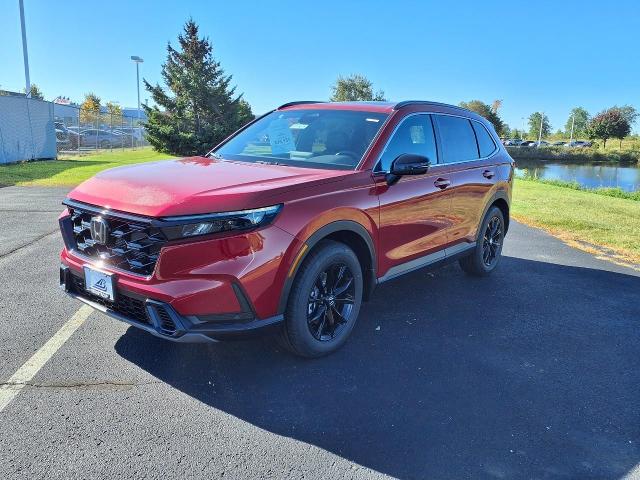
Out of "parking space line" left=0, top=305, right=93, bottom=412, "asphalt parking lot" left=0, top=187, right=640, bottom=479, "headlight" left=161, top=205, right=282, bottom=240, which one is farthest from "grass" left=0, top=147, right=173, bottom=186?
"headlight" left=161, top=205, right=282, bottom=240

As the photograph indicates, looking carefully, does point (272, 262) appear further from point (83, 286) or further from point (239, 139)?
point (239, 139)

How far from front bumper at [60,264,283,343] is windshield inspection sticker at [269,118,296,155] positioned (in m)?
1.73

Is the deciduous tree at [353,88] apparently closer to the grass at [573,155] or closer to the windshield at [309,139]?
the grass at [573,155]

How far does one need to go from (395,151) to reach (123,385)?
2727 mm

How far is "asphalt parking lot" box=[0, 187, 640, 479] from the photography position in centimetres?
265

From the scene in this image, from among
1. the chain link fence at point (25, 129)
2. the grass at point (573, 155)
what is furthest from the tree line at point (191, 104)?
the grass at point (573, 155)

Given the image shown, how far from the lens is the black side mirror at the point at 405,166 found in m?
4.04

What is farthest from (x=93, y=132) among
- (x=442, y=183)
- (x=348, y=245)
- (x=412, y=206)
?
(x=348, y=245)

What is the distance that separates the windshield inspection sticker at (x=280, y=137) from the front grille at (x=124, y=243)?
1.64m

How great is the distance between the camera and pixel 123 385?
3.30m

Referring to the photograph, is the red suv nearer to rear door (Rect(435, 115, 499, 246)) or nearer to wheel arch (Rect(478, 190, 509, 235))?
rear door (Rect(435, 115, 499, 246))

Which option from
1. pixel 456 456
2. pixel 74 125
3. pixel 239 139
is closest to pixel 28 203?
pixel 239 139

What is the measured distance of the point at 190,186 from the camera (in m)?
3.24

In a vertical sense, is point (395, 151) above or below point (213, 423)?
above
